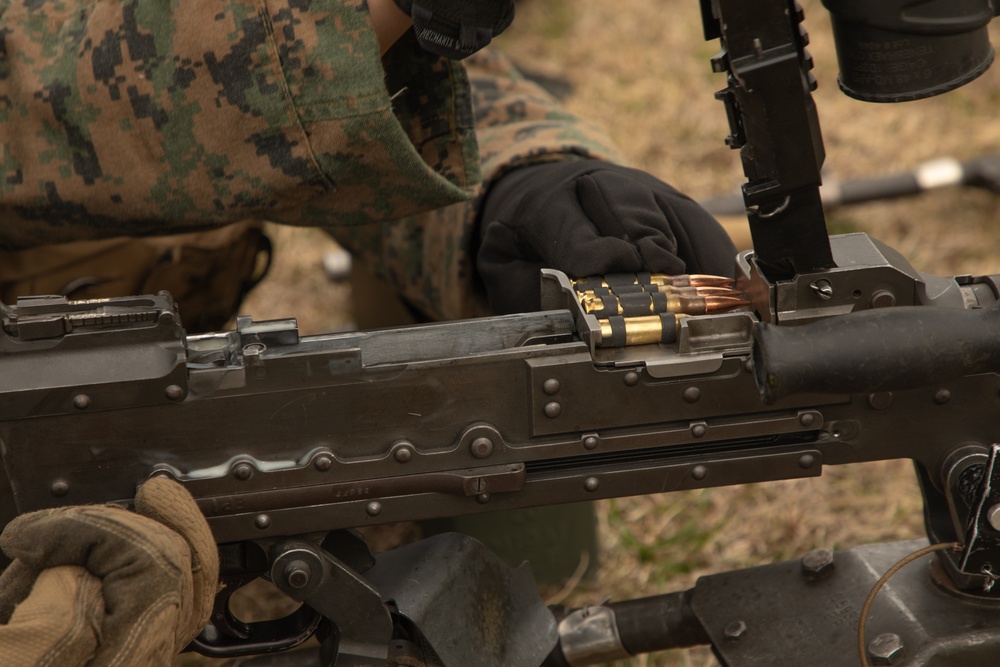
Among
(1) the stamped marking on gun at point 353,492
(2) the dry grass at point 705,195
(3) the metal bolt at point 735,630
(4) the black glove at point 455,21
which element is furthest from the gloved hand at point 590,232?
(2) the dry grass at point 705,195

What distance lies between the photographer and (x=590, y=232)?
151 centimetres

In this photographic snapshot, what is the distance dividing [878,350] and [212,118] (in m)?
1.00

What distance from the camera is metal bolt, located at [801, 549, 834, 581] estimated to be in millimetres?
1600

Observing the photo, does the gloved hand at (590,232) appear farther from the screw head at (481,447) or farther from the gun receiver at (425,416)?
the screw head at (481,447)

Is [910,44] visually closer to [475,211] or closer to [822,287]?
[822,287]

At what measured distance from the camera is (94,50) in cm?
161

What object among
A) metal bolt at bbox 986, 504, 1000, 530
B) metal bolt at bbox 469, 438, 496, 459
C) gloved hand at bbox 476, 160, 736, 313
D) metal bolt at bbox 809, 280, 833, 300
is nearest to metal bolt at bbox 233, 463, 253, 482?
metal bolt at bbox 469, 438, 496, 459

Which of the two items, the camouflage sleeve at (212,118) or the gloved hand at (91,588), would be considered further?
the camouflage sleeve at (212,118)

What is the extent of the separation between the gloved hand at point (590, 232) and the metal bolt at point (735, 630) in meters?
0.52

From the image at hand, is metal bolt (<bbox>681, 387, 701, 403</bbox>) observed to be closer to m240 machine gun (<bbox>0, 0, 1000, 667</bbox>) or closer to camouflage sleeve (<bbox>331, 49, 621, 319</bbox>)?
m240 machine gun (<bbox>0, 0, 1000, 667</bbox>)

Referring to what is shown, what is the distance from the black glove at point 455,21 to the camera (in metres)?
1.49

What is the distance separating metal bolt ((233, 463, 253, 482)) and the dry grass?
1.05 m

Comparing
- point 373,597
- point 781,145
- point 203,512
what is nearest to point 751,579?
point 373,597

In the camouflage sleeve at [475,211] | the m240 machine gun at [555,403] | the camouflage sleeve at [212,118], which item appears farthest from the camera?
the camouflage sleeve at [475,211]
